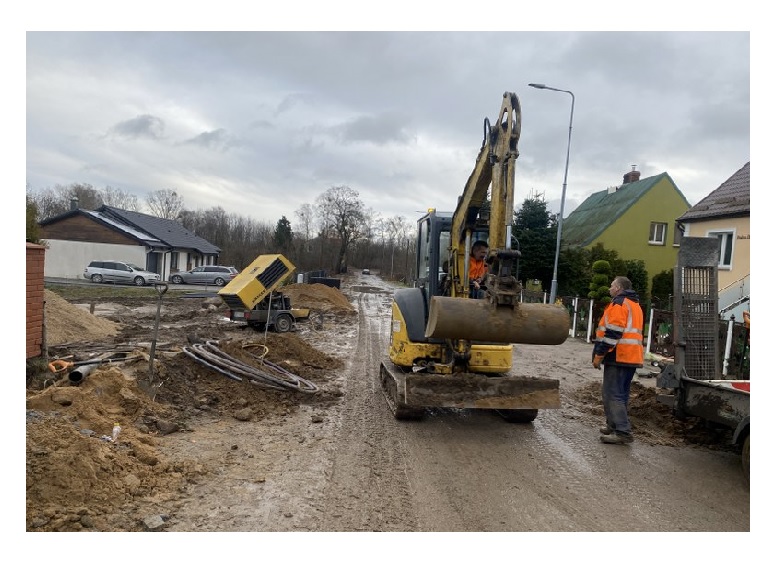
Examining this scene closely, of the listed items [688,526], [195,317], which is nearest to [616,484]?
[688,526]

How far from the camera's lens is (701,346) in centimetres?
639

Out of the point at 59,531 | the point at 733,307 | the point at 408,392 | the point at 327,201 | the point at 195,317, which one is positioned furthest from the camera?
the point at 327,201

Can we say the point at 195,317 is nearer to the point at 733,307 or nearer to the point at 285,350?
the point at 285,350

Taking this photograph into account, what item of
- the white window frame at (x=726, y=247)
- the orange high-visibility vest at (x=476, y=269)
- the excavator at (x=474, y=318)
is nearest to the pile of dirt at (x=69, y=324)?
the excavator at (x=474, y=318)

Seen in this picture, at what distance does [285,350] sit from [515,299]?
6.23 metres

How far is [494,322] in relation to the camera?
17.7 ft

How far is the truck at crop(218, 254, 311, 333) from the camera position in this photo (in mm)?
14805

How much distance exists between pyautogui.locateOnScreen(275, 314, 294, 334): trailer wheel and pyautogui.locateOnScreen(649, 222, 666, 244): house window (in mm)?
24313

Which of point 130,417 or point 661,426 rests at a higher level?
point 130,417

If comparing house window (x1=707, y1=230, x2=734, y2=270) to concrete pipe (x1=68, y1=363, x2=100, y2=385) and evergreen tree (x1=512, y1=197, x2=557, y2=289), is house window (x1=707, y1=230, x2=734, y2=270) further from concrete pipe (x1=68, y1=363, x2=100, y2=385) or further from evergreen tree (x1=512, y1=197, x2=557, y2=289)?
concrete pipe (x1=68, y1=363, x2=100, y2=385)

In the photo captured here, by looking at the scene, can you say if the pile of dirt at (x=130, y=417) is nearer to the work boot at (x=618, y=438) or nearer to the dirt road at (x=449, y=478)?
the dirt road at (x=449, y=478)

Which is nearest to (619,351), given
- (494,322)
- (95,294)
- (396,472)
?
(494,322)

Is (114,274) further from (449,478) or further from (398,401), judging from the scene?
(449,478)

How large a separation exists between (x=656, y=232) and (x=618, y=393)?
28948 millimetres
